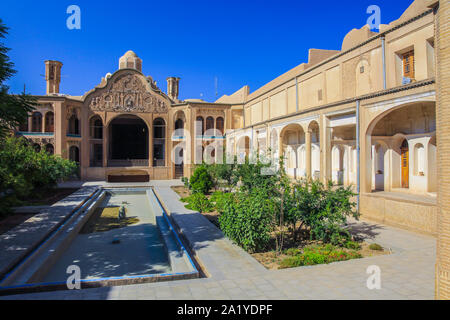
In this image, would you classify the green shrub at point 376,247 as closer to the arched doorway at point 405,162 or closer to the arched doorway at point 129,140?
the arched doorway at point 405,162

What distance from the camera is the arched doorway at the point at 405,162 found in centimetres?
1255

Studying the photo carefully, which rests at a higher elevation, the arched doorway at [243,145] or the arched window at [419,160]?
the arched doorway at [243,145]

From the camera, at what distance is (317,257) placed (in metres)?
6.05

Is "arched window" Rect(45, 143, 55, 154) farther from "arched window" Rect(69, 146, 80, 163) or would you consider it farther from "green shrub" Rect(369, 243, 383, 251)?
"green shrub" Rect(369, 243, 383, 251)

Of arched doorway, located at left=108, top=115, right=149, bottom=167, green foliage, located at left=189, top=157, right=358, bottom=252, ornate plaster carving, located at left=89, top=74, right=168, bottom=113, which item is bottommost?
green foliage, located at left=189, top=157, right=358, bottom=252

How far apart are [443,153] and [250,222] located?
4158 mm

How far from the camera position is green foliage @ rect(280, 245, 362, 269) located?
5918mm

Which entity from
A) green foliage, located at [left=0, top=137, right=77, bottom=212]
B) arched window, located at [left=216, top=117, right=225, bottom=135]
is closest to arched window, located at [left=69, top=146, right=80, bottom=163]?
green foliage, located at [left=0, top=137, right=77, bottom=212]

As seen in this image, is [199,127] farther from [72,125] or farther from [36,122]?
[36,122]

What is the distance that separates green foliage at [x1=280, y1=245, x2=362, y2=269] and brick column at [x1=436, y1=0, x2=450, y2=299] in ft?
8.84

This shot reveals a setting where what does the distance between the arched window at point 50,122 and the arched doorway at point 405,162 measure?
24084mm

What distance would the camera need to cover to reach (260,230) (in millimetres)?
6902

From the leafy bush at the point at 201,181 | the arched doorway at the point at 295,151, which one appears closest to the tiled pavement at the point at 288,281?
the leafy bush at the point at 201,181

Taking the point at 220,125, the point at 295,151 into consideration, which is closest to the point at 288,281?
the point at 295,151
